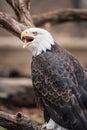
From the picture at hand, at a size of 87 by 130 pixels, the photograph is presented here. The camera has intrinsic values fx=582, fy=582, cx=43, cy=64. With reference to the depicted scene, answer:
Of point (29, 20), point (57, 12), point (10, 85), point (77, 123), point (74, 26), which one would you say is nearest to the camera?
point (77, 123)

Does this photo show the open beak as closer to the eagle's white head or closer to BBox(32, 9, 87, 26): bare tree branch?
the eagle's white head

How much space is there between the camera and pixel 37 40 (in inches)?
238

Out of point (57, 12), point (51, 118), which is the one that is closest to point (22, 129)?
point (51, 118)

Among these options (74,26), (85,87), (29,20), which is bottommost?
(85,87)

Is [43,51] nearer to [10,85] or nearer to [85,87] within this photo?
[85,87]

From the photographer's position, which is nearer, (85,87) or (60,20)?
(85,87)

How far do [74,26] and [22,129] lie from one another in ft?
33.4

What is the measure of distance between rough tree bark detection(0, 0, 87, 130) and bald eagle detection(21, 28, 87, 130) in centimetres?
26

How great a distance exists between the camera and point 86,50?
14.6 m

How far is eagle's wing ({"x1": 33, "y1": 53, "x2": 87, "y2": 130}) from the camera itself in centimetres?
581

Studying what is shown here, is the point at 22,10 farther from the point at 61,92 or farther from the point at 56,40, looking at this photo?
the point at 56,40

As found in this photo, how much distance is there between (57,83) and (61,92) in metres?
0.10

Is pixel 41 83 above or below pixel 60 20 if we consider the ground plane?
below

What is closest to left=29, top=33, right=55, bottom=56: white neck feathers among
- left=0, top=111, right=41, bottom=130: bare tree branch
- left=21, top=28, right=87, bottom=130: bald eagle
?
left=21, top=28, right=87, bottom=130: bald eagle
